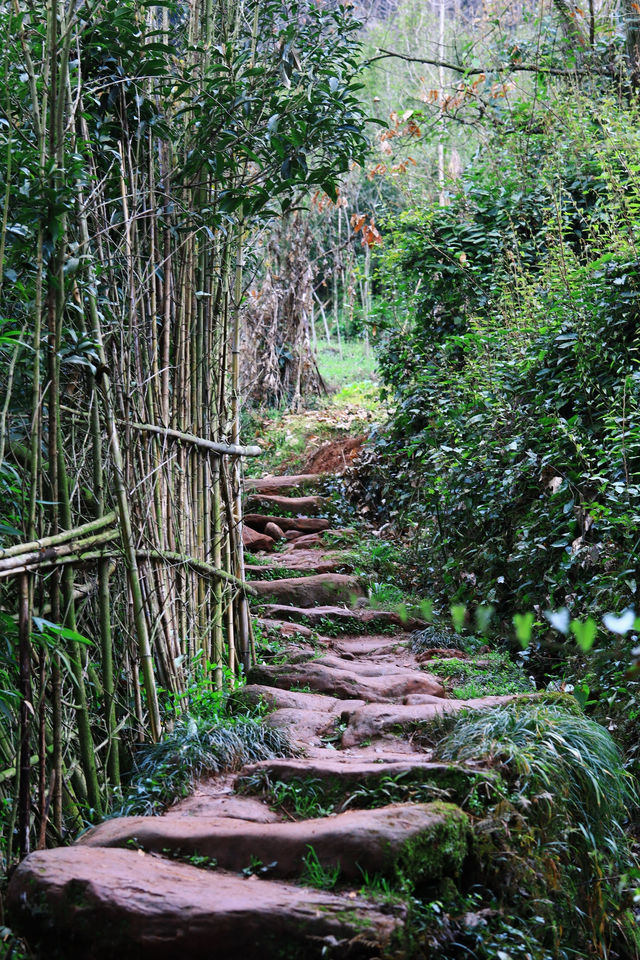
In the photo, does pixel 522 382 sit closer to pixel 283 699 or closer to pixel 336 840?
pixel 283 699

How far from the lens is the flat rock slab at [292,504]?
777cm

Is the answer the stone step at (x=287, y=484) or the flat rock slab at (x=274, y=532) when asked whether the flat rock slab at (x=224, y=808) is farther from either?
the stone step at (x=287, y=484)

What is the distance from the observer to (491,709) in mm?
2922

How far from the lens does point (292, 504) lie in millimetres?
7789

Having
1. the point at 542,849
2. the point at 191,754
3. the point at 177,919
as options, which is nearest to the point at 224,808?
the point at 191,754

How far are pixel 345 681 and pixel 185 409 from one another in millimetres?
1410

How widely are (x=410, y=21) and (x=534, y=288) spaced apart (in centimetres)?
1392

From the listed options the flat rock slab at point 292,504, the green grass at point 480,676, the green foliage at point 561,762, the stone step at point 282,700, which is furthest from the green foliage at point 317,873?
the flat rock slab at point 292,504

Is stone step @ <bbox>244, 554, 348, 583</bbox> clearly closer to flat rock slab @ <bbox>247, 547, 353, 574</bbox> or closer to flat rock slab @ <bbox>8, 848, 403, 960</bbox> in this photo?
flat rock slab @ <bbox>247, 547, 353, 574</bbox>

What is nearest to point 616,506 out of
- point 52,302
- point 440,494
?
point 440,494

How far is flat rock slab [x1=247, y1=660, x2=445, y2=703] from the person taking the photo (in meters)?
3.61

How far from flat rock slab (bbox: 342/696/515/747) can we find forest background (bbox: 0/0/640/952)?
1.07 feet

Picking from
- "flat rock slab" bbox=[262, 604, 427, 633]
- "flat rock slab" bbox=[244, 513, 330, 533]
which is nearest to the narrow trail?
"flat rock slab" bbox=[262, 604, 427, 633]

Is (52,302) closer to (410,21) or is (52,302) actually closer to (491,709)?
(491,709)
